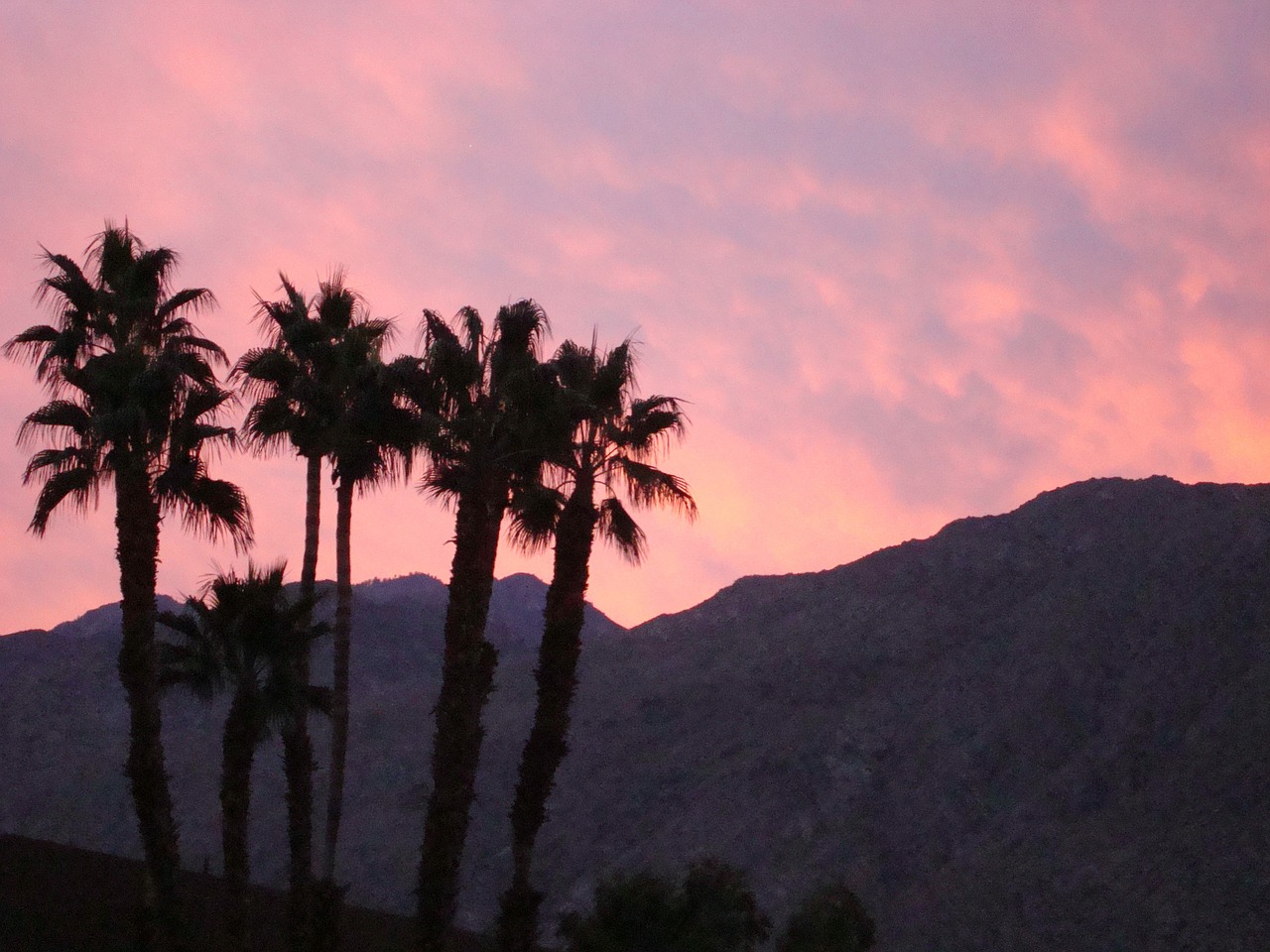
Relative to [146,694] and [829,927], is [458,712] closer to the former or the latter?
[146,694]

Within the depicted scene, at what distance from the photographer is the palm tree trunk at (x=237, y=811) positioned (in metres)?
25.3

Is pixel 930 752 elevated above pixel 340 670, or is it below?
above

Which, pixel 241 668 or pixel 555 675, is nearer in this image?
pixel 555 675

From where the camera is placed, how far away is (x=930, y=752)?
271ft

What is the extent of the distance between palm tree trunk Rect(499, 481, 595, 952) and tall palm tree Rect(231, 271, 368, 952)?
17.0ft

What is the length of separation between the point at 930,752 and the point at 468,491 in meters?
65.1

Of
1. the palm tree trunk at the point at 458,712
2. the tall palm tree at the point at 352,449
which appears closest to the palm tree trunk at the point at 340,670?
the tall palm tree at the point at 352,449

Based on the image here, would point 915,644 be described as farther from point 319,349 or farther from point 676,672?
point 319,349

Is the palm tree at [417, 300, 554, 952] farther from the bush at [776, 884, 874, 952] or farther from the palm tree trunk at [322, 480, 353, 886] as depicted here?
the bush at [776, 884, 874, 952]

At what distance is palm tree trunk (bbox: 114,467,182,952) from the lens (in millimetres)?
23062

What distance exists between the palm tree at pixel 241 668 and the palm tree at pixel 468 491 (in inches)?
145

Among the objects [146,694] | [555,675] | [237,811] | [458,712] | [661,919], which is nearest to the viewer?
[458,712]

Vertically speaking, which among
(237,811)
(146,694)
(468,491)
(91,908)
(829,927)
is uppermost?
(468,491)

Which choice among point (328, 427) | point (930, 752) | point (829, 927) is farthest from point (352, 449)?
point (930, 752)
